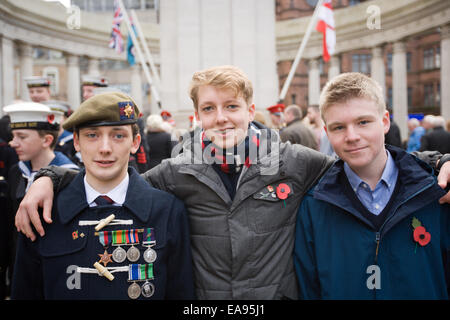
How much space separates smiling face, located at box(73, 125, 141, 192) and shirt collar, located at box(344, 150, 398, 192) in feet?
5.90

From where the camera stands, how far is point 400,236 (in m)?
2.85

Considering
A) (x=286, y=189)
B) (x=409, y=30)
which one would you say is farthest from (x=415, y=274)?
(x=409, y=30)

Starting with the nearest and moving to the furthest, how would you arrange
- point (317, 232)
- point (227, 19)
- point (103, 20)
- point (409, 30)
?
point (317, 232), point (227, 19), point (409, 30), point (103, 20)

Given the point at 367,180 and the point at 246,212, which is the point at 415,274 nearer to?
the point at 367,180

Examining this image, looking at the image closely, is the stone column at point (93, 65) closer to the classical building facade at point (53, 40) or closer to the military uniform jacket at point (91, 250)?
the classical building facade at point (53, 40)

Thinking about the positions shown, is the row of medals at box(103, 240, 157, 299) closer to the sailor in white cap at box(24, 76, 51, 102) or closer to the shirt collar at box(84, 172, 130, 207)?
the shirt collar at box(84, 172, 130, 207)

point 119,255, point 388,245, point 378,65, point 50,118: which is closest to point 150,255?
point 119,255

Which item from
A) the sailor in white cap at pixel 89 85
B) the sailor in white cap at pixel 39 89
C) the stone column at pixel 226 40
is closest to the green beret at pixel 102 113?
the sailor in white cap at pixel 89 85

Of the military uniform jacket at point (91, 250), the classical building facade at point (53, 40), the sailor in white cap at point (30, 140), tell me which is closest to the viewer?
the military uniform jacket at point (91, 250)

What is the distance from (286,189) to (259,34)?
13.3 metres

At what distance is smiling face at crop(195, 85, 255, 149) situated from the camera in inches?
124

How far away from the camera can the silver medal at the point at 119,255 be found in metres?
2.85

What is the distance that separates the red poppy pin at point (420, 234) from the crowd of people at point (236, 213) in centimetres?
1

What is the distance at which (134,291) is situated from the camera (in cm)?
283
